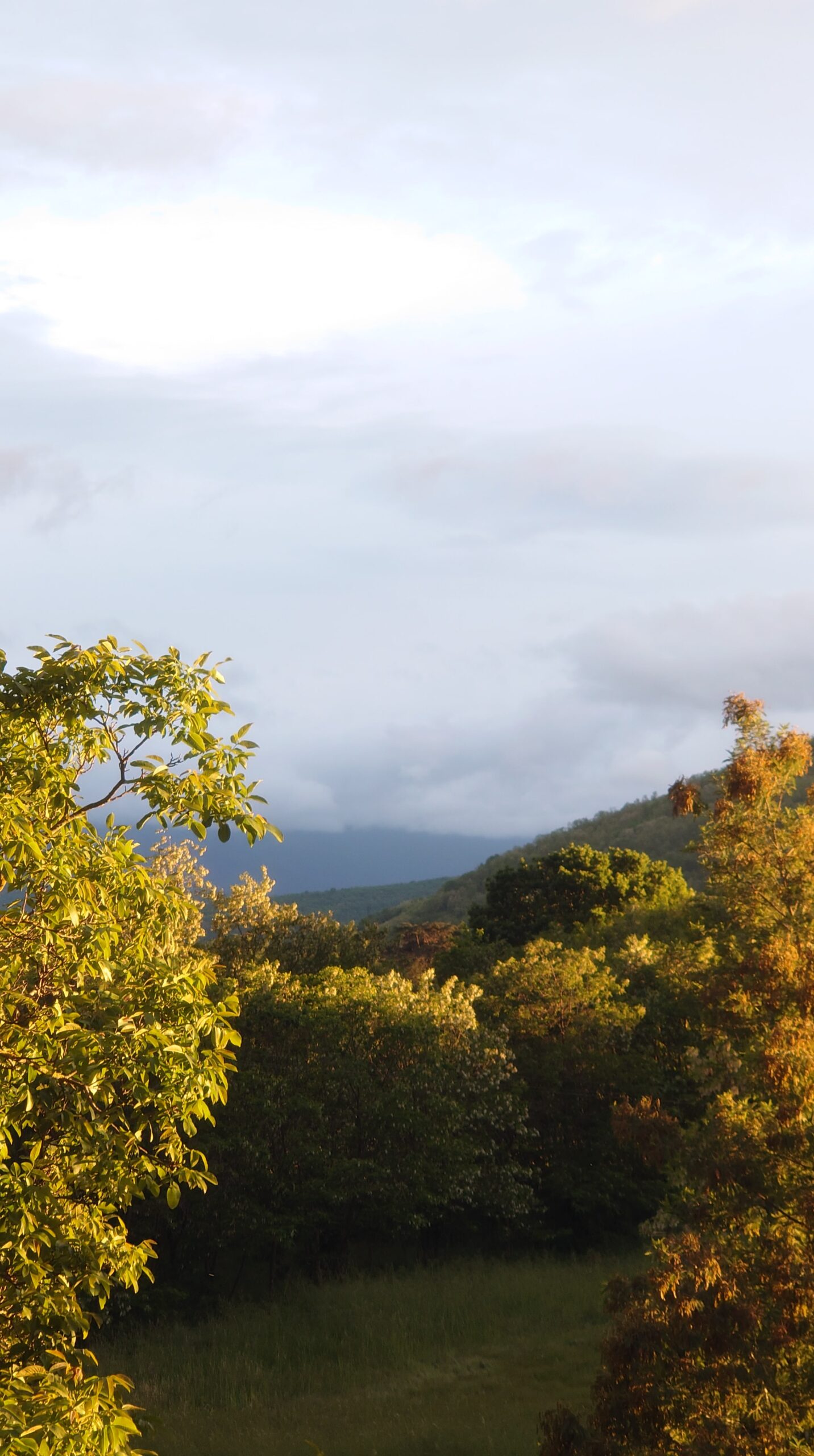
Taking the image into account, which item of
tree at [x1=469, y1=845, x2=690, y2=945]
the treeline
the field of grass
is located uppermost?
tree at [x1=469, y1=845, x2=690, y2=945]

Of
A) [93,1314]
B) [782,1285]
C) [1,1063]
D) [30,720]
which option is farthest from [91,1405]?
[782,1285]

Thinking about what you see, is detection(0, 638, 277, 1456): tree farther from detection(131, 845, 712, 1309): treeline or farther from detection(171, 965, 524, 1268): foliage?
detection(171, 965, 524, 1268): foliage

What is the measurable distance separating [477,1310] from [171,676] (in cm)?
2278

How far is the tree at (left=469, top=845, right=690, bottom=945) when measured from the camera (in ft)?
193

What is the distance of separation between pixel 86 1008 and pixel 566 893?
52855 mm

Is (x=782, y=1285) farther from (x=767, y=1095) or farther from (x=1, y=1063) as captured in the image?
(x=1, y=1063)

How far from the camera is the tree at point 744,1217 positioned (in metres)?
10.6

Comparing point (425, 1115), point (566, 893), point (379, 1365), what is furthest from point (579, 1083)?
point (566, 893)

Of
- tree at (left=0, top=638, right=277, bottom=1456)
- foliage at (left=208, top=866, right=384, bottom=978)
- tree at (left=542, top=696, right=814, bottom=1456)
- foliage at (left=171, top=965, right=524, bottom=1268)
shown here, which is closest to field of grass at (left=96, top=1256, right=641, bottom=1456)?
foliage at (left=171, top=965, right=524, bottom=1268)

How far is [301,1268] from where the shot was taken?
30547 millimetres

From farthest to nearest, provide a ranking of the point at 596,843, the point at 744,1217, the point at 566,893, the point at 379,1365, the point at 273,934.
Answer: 1. the point at 596,843
2. the point at 566,893
3. the point at 273,934
4. the point at 379,1365
5. the point at 744,1217

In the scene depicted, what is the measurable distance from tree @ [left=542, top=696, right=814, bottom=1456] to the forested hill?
254ft

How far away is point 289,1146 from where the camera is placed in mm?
28766

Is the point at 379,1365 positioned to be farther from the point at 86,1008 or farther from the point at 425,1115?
the point at 86,1008
